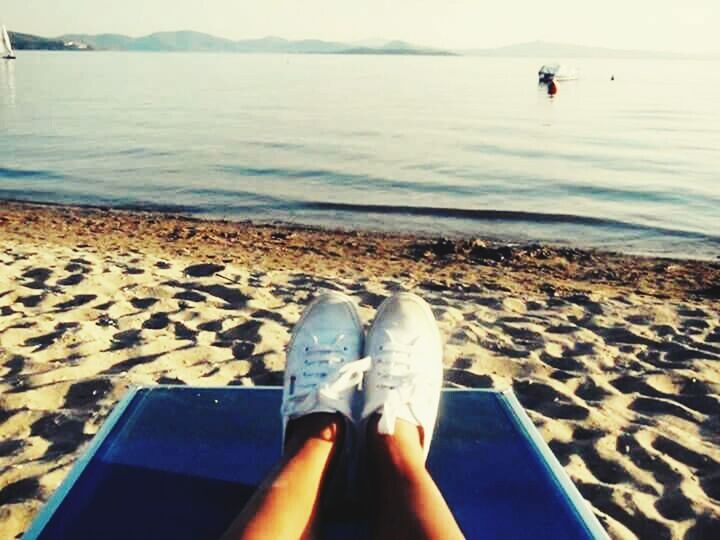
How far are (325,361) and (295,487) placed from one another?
0.67 m

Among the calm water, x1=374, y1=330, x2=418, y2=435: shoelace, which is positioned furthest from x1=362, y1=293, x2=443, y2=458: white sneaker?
the calm water

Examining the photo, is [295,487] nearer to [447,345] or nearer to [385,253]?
[447,345]

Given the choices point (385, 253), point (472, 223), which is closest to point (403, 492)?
point (385, 253)

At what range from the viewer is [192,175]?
45.4 feet

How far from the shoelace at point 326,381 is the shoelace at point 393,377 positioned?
0.07 metres

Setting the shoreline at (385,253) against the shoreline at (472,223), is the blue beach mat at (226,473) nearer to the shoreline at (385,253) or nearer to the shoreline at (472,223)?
the shoreline at (385,253)

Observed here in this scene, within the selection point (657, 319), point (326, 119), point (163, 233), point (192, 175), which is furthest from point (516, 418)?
point (326, 119)

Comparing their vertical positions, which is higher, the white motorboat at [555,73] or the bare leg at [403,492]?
the white motorboat at [555,73]

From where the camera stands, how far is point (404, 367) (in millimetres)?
2229

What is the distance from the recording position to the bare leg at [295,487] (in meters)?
1.51

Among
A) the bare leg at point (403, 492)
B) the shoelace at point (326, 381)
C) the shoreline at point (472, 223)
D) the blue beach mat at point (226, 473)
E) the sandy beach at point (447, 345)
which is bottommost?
the shoreline at point (472, 223)

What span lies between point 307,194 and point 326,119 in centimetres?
1396

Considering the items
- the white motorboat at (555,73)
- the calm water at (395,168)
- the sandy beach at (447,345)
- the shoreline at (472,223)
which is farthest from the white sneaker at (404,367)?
the white motorboat at (555,73)

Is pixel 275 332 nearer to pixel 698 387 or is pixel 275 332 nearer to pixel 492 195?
pixel 698 387
